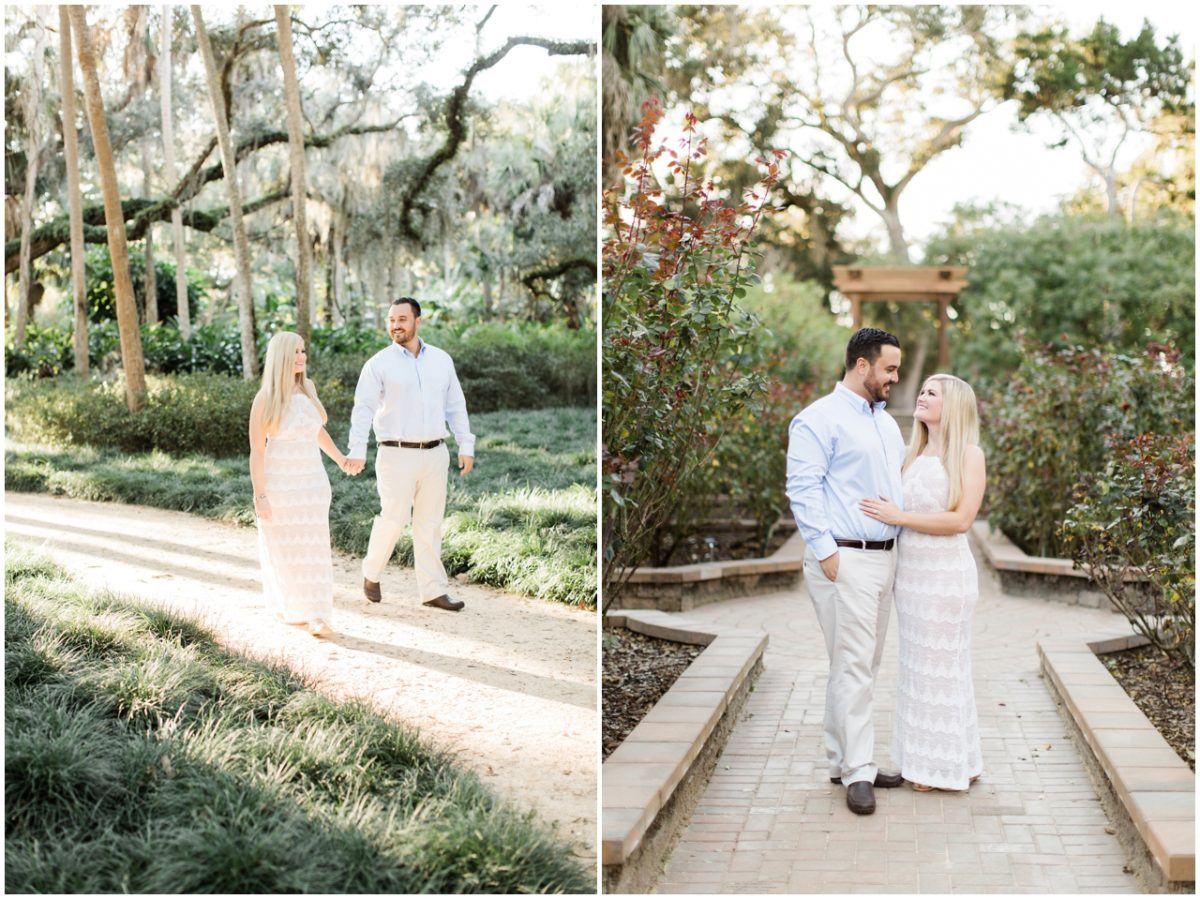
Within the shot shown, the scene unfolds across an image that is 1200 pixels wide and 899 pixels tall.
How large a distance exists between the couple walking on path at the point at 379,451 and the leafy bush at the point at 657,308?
28.7 inches

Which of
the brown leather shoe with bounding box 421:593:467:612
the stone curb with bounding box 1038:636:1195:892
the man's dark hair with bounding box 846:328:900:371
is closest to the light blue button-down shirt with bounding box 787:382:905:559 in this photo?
the man's dark hair with bounding box 846:328:900:371

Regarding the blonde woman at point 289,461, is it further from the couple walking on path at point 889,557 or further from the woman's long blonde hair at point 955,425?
the woman's long blonde hair at point 955,425

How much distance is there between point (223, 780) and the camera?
321cm

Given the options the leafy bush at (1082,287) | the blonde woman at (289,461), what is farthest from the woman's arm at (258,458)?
the leafy bush at (1082,287)

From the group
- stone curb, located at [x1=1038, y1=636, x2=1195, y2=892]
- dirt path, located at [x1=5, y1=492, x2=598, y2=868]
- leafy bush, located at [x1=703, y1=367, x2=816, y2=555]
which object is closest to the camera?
stone curb, located at [x1=1038, y1=636, x2=1195, y2=892]

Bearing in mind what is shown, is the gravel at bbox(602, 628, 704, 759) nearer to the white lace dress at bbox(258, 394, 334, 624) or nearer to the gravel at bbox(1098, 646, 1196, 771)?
the white lace dress at bbox(258, 394, 334, 624)

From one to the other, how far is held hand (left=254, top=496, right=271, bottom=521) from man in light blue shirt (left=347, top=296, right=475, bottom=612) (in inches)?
12.1

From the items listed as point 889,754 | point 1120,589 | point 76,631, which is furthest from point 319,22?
point 1120,589

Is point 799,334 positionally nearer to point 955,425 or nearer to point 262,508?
point 955,425

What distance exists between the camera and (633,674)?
18.2ft

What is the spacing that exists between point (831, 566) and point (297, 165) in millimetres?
2318

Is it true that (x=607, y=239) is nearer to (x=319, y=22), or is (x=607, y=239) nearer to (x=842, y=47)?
(x=319, y=22)

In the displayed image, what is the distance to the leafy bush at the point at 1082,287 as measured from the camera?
16.3 m

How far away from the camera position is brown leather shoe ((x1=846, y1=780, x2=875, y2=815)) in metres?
4.15
